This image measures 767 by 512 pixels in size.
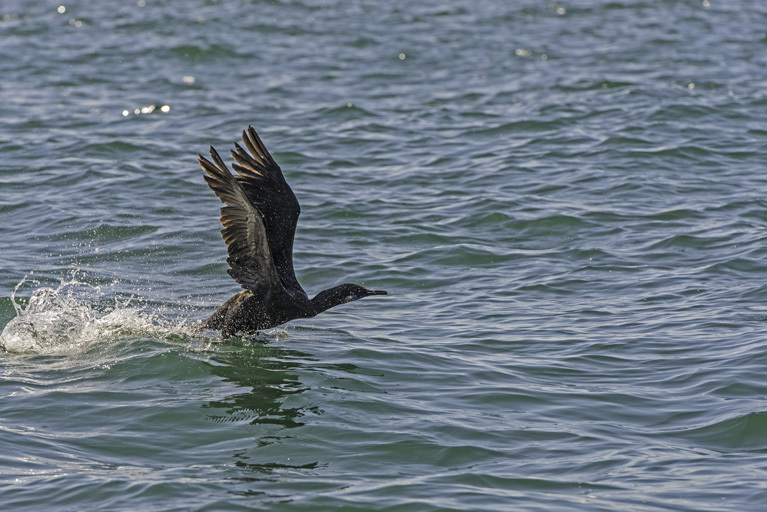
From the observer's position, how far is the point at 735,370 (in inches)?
274

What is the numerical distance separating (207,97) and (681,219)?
7.88 m

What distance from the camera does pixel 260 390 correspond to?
6.88 m

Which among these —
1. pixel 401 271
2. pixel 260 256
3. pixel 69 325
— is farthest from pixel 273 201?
pixel 401 271

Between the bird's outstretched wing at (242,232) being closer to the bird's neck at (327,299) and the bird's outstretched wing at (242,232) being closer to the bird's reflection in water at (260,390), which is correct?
the bird's neck at (327,299)

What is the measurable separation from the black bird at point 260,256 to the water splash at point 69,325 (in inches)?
18.9

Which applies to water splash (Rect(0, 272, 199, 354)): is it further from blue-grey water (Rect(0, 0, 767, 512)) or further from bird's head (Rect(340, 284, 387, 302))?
bird's head (Rect(340, 284, 387, 302))

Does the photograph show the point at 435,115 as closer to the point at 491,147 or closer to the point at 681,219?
the point at 491,147

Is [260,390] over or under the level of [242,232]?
under

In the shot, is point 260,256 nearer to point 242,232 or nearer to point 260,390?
point 242,232

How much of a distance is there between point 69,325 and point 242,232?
1.67m

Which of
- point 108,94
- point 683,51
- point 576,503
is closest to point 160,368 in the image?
point 576,503

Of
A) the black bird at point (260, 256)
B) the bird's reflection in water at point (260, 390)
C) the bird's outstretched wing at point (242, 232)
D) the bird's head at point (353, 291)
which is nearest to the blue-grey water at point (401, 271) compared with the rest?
the bird's reflection in water at point (260, 390)

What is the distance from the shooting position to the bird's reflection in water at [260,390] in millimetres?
6059

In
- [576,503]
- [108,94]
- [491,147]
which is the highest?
[108,94]
